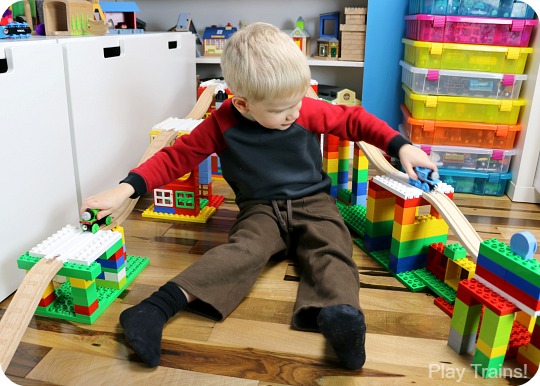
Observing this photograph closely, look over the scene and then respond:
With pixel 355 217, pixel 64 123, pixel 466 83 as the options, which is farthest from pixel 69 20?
pixel 466 83

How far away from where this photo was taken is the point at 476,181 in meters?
1.38

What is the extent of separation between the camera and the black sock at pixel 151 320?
2.13 ft

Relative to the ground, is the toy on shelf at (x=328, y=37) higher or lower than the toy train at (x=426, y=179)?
higher

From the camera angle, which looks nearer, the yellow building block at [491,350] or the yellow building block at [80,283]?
the yellow building block at [491,350]

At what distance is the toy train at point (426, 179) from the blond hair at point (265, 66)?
267 mm

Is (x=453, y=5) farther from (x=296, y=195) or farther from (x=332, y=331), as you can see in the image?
(x=332, y=331)

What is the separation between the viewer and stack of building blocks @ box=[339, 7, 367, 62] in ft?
5.25

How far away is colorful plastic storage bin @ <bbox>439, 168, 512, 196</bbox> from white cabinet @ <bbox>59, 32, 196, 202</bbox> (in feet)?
2.75

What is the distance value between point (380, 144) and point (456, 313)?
1.15ft

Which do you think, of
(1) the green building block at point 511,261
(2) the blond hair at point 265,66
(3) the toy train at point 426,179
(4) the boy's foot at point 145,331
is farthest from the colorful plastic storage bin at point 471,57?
(4) the boy's foot at point 145,331

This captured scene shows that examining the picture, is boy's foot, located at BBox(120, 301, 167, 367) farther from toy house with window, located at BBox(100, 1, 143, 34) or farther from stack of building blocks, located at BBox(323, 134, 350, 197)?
toy house with window, located at BBox(100, 1, 143, 34)

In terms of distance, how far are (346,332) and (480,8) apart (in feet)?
3.52

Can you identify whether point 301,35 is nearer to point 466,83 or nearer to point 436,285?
point 466,83

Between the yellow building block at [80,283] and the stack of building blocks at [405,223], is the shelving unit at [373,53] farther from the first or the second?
the yellow building block at [80,283]
